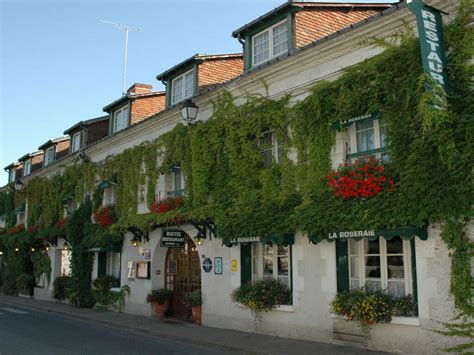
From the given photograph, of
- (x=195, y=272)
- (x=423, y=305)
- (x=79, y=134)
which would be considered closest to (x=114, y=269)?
(x=195, y=272)

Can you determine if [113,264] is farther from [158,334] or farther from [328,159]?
[328,159]

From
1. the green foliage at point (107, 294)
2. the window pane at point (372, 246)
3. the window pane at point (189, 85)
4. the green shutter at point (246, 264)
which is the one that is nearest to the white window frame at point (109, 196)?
the green foliage at point (107, 294)

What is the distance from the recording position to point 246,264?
13.2 m

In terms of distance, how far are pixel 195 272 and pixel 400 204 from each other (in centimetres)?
841

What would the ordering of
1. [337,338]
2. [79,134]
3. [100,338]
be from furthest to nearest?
[79,134]
[100,338]
[337,338]

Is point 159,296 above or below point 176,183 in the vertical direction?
below

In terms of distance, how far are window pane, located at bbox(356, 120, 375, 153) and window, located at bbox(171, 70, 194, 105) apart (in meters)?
7.17

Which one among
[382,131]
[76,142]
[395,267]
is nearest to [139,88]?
[76,142]

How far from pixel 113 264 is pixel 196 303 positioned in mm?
6714

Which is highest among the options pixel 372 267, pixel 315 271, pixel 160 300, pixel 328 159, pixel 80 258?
pixel 328 159

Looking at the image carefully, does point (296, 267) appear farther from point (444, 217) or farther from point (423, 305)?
point (444, 217)

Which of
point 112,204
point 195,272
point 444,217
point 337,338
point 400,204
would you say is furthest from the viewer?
point 112,204

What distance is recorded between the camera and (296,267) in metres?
11.7

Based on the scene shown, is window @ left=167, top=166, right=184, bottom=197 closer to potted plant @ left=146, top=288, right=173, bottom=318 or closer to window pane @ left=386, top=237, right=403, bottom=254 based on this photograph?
potted plant @ left=146, top=288, right=173, bottom=318
